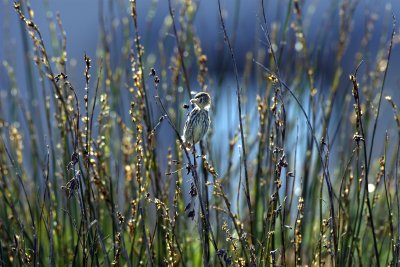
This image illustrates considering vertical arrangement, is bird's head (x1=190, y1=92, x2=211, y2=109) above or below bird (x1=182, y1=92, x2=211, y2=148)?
above

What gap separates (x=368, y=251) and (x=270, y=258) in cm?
78

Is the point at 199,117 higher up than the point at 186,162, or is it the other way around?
the point at 186,162

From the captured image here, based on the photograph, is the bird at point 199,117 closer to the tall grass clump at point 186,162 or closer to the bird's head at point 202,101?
the bird's head at point 202,101

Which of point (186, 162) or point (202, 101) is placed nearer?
point (202, 101)

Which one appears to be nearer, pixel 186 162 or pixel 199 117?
pixel 199 117

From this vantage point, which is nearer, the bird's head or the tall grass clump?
the bird's head

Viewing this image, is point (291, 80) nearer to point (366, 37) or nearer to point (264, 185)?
point (366, 37)

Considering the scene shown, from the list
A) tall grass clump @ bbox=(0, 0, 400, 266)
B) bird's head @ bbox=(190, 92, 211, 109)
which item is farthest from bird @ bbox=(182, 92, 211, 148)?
tall grass clump @ bbox=(0, 0, 400, 266)

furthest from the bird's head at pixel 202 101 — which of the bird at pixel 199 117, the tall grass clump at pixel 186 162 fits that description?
the tall grass clump at pixel 186 162

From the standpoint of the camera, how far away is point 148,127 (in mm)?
2133

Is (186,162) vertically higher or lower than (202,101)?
higher

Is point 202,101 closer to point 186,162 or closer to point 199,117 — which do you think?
point 199,117

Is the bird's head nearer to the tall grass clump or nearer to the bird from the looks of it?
the bird

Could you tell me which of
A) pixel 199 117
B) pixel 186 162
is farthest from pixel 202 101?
pixel 186 162
